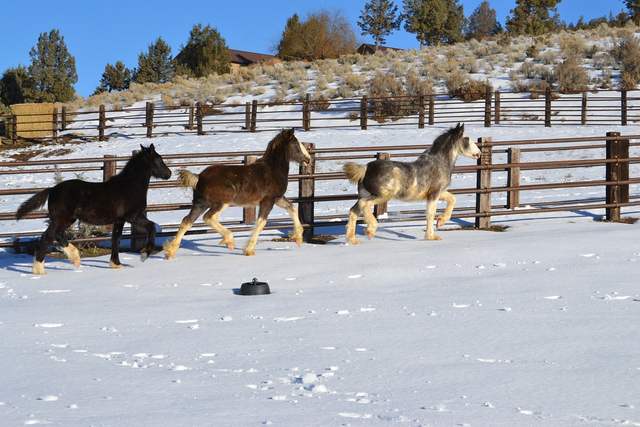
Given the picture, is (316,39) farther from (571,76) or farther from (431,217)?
(431,217)

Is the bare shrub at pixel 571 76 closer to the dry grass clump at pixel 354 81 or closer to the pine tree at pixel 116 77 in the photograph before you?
the dry grass clump at pixel 354 81

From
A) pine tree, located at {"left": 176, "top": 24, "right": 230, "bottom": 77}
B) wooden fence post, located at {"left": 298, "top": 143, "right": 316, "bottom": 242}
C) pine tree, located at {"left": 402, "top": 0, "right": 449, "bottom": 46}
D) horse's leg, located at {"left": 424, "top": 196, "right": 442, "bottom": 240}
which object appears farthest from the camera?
pine tree, located at {"left": 402, "top": 0, "right": 449, "bottom": 46}

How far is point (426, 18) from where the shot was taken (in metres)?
68.2

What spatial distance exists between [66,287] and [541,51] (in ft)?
128

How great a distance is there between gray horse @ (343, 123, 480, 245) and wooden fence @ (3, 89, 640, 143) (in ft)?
57.9

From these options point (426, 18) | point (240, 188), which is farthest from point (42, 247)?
point (426, 18)

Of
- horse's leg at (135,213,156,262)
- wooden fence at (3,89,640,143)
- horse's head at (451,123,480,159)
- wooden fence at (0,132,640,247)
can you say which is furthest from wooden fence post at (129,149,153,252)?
wooden fence at (3,89,640,143)

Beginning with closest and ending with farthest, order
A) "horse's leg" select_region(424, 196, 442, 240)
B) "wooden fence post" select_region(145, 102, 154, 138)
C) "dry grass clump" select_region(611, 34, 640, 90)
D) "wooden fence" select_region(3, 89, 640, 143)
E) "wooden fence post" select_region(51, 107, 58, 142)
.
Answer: "horse's leg" select_region(424, 196, 442, 240) → "wooden fence" select_region(3, 89, 640, 143) → "wooden fence post" select_region(145, 102, 154, 138) → "wooden fence post" select_region(51, 107, 58, 142) → "dry grass clump" select_region(611, 34, 640, 90)

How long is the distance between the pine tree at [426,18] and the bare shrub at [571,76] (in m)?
30.2

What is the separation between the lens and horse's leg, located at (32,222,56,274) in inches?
398

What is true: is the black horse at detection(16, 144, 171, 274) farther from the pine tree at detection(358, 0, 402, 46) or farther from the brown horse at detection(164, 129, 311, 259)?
the pine tree at detection(358, 0, 402, 46)

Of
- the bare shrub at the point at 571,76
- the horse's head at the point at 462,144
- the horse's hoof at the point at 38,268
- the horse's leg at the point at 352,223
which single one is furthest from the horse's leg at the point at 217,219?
the bare shrub at the point at 571,76

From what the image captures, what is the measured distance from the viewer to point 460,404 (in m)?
4.79

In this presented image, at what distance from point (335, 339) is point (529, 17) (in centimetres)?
5775
